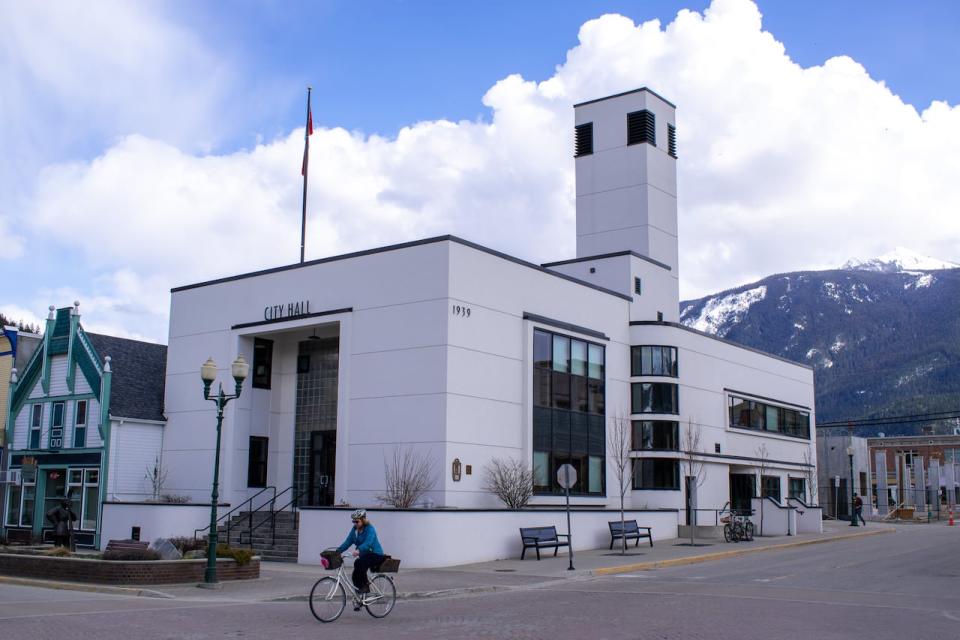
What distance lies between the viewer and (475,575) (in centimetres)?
2442

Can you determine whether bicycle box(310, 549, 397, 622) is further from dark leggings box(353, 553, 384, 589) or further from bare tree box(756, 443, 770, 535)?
bare tree box(756, 443, 770, 535)

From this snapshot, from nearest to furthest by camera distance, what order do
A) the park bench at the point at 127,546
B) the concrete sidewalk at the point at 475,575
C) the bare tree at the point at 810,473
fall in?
the concrete sidewalk at the point at 475,575
the park bench at the point at 127,546
the bare tree at the point at 810,473

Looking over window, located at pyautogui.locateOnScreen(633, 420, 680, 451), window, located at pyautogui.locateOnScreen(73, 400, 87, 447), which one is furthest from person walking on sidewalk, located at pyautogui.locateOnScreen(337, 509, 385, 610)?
window, located at pyautogui.locateOnScreen(633, 420, 680, 451)

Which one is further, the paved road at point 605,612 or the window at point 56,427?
the window at point 56,427

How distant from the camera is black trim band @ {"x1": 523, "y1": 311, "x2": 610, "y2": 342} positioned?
34.3m

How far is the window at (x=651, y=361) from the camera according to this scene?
1590 inches

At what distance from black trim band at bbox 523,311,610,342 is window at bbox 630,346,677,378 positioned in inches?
94.4

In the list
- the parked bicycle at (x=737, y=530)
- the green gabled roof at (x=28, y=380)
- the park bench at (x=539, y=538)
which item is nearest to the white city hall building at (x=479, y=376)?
the park bench at (x=539, y=538)

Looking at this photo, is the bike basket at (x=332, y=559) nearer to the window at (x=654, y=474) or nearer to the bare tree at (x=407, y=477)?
the bare tree at (x=407, y=477)

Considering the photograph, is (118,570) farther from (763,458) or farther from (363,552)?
(763,458)

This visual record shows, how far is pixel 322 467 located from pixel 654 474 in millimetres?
13803

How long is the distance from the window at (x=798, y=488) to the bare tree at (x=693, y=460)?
12462 millimetres

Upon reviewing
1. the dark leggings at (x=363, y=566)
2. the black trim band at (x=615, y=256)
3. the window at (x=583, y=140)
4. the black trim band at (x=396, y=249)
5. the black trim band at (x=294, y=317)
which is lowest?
the dark leggings at (x=363, y=566)

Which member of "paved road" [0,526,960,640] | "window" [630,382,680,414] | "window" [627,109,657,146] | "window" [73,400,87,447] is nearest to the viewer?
"paved road" [0,526,960,640]
